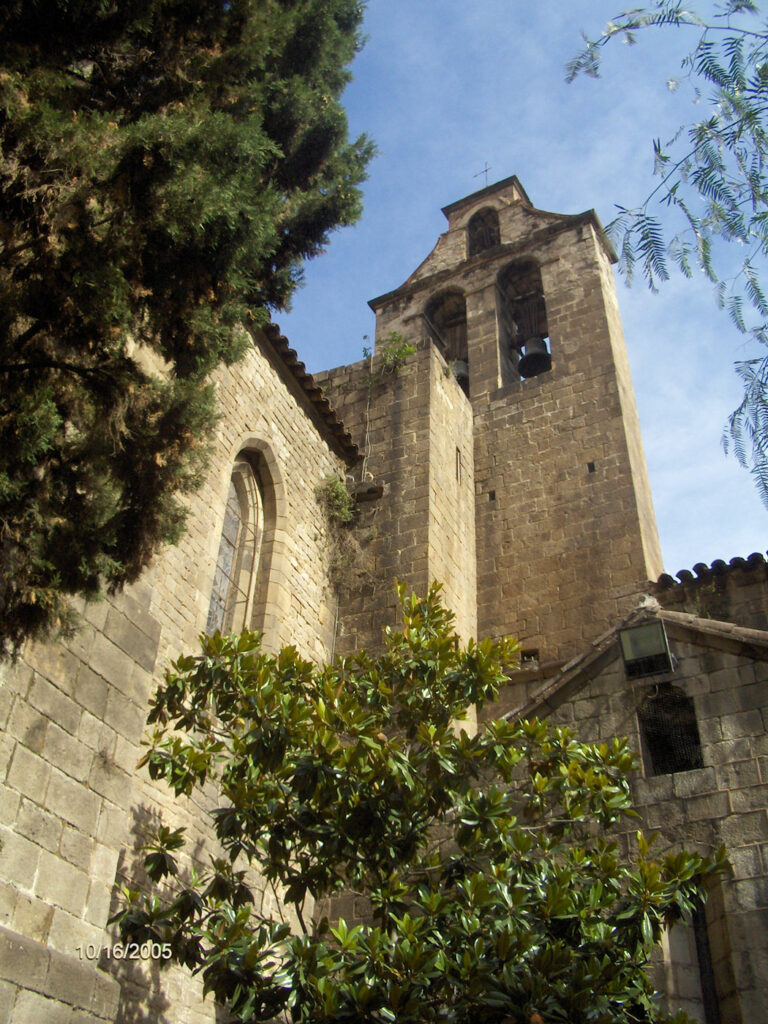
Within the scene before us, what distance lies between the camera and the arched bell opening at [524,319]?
16219 mm

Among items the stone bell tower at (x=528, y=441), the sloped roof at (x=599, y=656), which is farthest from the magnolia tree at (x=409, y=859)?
the stone bell tower at (x=528, y=441)

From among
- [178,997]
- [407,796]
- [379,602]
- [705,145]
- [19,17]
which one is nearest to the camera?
[705,145]

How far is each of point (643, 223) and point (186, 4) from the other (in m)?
2.88

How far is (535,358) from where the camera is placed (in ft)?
53.2

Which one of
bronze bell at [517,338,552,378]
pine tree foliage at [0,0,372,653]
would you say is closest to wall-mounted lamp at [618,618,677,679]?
pine tree foliage at [0,0,372,653]

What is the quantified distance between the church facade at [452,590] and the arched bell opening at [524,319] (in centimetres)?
5

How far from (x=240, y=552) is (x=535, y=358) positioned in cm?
870

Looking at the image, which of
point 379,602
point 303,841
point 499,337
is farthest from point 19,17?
point 499,337

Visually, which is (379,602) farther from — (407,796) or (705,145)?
(705,145)

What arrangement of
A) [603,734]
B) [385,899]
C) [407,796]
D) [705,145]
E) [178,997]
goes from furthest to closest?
1. [603,734]
2. [178,997]
3. [407,796]
4. [385,899]
5. [705,145]

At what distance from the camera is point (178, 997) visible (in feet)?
20.1

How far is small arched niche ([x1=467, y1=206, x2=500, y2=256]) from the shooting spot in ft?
62.5

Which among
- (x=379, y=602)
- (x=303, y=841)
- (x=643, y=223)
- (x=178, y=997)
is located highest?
(x=379, y=602)

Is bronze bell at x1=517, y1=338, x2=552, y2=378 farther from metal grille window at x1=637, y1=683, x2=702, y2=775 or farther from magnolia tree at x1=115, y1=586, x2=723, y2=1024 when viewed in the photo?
magnolia tree at x1=115, y1=586, x2=723, y2=1024
